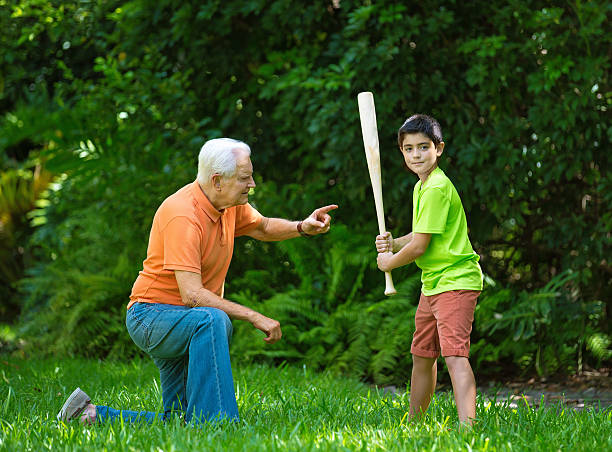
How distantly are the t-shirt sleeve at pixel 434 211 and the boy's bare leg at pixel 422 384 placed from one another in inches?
26.8

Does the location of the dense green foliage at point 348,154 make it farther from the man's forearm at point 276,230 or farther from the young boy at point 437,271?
the young boy at point 437,271

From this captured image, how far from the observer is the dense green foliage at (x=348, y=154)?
20.0 feet


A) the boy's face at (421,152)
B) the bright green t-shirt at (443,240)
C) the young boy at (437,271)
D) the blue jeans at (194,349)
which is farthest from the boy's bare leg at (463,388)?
the blue jeans at (194,349)

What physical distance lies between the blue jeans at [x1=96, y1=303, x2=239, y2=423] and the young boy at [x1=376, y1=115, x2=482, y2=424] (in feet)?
2.97

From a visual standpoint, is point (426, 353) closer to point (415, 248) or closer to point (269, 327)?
point (415, 248)

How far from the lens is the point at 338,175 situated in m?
7.07

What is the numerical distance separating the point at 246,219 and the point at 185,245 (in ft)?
2.26

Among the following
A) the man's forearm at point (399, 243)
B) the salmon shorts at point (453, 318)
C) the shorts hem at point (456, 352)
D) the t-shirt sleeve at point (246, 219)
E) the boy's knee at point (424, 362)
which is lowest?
the boy's knee at point (424, 362)

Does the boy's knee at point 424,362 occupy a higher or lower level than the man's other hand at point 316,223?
Answer: lower

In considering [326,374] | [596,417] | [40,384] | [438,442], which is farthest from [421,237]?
[40,384]

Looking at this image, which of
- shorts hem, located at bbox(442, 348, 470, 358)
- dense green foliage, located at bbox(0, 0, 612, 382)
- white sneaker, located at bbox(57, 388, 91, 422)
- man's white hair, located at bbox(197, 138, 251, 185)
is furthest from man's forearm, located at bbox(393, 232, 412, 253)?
dense green foliage, located at bbox(0, 0, 612, 382)

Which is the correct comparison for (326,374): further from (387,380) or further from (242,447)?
(242,447)

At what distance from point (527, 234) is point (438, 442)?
392 centimetres

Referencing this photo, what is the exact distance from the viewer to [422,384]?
399cm
